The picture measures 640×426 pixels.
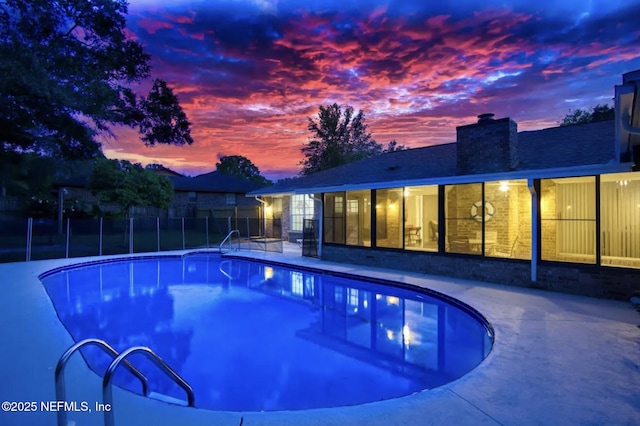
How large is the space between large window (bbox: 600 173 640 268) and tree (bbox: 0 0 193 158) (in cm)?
1150

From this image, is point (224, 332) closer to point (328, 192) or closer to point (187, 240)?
point (328, 192)

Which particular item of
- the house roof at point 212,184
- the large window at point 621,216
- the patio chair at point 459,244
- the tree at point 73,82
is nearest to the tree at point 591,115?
the large window at point 621,216

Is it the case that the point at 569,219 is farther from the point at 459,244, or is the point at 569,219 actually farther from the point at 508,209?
the point at 459,244

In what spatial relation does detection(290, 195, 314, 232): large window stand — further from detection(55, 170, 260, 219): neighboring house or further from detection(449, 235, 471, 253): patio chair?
detection(449, 235, 471, 253): patio chair

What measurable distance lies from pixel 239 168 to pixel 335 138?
24.3 m

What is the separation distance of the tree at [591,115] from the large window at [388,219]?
14.5 m

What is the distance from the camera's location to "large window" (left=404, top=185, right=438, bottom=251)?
1085 cm

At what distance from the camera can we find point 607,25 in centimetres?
1246

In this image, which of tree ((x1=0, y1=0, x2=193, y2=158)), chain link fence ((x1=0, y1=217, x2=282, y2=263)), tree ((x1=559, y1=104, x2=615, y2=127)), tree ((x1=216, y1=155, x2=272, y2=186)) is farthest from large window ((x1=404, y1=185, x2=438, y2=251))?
tree ((x1=216, y1=155, x2=272, y2=186))

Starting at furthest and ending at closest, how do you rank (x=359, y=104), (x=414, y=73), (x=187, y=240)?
(x=359, y=104) → (x=187, y=240) → (x=414, y=73)

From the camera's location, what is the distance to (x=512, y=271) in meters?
8.38

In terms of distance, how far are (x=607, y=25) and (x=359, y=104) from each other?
69.7 ft

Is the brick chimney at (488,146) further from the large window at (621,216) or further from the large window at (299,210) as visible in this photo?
the large window at (299,210)

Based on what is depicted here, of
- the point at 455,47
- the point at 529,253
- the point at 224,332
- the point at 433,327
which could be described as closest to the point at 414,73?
the point at 455,47
